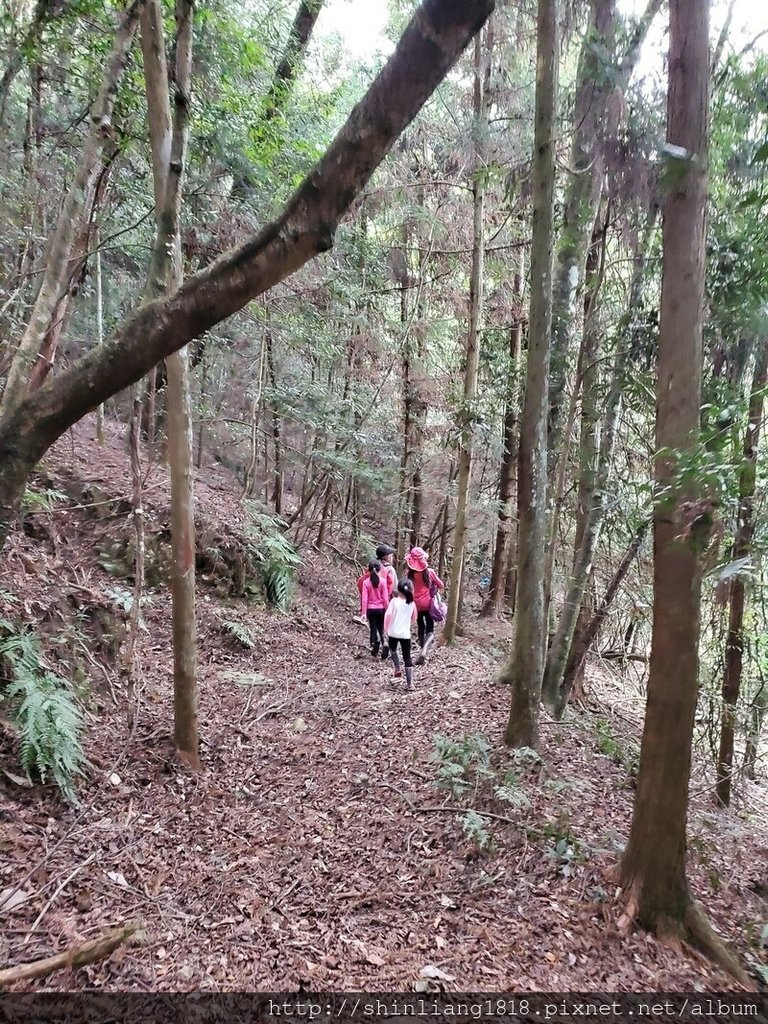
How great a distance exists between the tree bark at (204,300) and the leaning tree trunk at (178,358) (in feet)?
6.17

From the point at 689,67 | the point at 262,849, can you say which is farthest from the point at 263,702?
the point at 689,67

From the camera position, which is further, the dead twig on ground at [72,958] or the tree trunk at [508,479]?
the tree trunk at [508,479]

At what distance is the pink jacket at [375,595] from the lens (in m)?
10.3

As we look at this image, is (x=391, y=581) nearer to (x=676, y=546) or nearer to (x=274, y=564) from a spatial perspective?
(x=274, y=564)

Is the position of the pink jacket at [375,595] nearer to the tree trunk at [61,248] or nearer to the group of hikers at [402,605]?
the group of hikers at [402,605]

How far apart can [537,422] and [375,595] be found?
5.09 m

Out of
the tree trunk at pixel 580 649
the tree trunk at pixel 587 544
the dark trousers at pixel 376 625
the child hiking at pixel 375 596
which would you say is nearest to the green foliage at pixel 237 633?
the child hiking at pixel 375 596

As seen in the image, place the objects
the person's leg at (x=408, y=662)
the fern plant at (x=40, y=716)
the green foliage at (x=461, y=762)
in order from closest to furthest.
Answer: the fern plant at (x=40, y=716), the green foliage at (x=461, y=762), the person's leg at (x=408, y=662)

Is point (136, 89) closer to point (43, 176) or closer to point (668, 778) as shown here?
point (43, 176)

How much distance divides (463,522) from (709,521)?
24.7 ft

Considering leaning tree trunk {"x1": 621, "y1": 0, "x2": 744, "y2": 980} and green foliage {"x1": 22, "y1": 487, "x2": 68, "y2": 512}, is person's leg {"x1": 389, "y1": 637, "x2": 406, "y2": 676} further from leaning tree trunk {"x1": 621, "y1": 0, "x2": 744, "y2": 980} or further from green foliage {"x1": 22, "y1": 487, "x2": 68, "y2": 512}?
leaning tree trunk {"x1": 621, "y1": 0, "x2": 744, "y2": 980}

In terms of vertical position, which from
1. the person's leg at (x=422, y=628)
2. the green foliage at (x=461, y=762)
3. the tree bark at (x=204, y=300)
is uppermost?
the tree bark at (x=204, y=300)

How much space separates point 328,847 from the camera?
500 centimetres

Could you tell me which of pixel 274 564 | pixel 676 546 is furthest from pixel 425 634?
pixel 676 546
